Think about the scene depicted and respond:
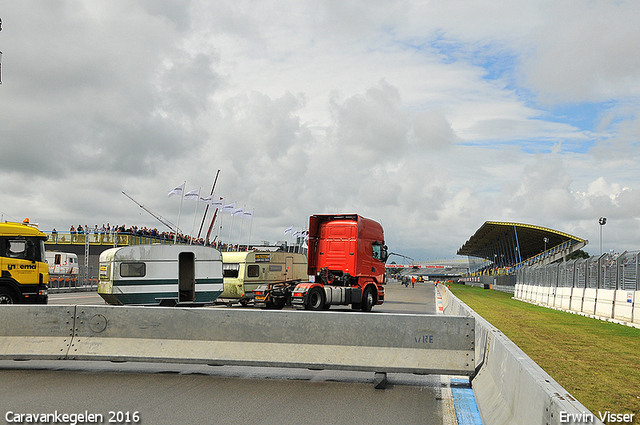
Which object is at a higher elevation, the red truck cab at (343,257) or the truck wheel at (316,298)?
the red truck cab at (343,257)

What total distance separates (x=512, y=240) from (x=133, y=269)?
3808 inches

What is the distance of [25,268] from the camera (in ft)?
65.0

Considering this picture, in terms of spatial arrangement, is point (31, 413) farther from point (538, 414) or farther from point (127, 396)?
point (538, 414)

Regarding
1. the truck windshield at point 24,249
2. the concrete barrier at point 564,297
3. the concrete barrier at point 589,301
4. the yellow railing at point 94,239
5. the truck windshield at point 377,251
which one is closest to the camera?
the truck windshield at point 24,249

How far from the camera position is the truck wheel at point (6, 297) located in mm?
19144

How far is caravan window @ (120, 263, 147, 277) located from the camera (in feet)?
66.2

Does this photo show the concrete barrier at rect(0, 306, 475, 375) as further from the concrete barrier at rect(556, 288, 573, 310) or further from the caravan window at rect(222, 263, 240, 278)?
the concrete barrier at rect(556, 288, 573, 310)

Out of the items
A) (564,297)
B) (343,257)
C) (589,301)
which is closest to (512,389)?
(343,257)

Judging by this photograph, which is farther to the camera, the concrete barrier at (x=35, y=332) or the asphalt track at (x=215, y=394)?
the concrete barrier at (x=35, y=332)

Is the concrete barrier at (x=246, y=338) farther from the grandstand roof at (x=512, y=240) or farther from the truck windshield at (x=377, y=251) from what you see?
the grandstand roof at (x=512, y=240)

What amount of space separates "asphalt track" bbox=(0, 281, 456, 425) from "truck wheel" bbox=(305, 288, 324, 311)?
12.9m

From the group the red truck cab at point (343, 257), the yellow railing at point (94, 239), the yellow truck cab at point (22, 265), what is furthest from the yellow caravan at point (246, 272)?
the yellow railing at point (94, 239)

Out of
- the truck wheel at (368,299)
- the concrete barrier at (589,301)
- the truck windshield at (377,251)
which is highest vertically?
the truck windshield at (377,251)

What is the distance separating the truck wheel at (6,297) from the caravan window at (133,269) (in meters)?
3.44
